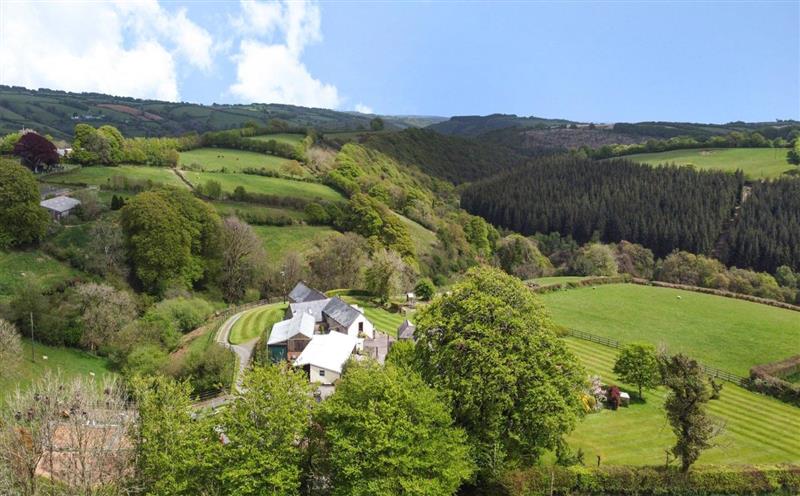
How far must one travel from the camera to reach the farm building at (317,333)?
4216 cm

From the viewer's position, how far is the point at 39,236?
53.8 m

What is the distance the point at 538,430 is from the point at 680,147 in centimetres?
18508

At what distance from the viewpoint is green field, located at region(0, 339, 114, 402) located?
122ft

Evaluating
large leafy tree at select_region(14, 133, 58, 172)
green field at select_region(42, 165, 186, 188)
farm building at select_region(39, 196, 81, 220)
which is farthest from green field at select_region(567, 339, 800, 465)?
large leafy tree at select_region(14, 133, 58, 172)

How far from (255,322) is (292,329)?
27.5 ft

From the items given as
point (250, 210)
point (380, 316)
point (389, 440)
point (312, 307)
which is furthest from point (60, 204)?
point (389, 440)

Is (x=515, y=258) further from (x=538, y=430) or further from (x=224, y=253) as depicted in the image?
(x=538, y=430)

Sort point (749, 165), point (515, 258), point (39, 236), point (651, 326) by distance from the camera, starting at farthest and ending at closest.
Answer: point (749, 165)
point (515, 258)
point (651, 326)
point (39, 236)

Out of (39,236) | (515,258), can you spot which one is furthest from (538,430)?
(515,258)

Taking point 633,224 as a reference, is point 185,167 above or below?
above

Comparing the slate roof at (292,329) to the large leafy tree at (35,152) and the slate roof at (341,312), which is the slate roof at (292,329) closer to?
the slate roof at (341,312)

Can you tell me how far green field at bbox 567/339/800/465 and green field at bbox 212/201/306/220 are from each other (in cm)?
5455

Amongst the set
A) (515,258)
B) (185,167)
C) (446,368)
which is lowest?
(515,258)

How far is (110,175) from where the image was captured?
3012 inches
